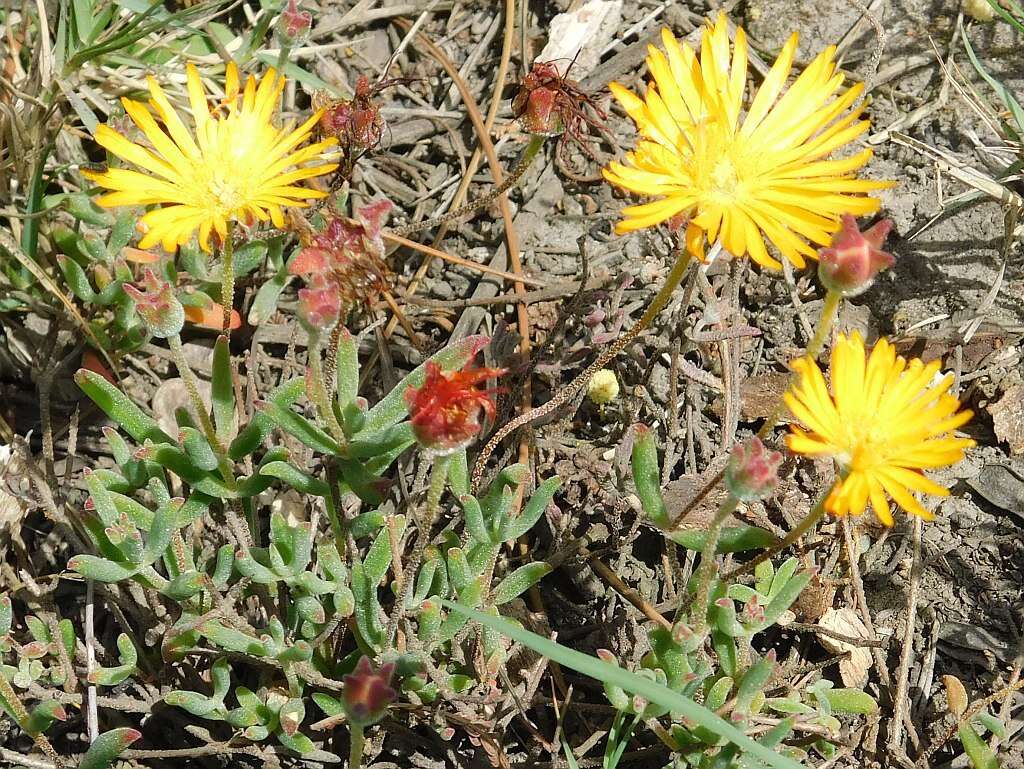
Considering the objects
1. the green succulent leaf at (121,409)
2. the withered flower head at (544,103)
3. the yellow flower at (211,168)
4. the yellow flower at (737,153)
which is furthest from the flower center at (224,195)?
the yellow flower at (737,153)

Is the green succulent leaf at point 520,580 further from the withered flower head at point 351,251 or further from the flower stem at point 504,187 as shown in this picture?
the flower stem at point 504,187

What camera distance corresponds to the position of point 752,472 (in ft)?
7.38

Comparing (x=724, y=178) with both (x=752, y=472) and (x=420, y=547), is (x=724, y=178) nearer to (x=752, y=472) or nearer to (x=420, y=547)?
(x=752, y=472)

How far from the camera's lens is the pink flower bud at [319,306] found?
2.32m

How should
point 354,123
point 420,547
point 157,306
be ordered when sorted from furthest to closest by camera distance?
point 354,123 < point 420,547 < point 157,306

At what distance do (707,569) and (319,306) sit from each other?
1185 mm

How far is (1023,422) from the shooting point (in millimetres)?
3375

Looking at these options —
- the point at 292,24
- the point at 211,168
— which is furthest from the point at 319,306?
the point at 292,24

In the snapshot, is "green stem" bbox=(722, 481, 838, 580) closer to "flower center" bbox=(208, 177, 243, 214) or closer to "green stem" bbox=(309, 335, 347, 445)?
"green stem" bbox=(309, 335, 347, 445)

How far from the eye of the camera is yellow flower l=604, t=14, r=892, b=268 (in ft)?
8.09

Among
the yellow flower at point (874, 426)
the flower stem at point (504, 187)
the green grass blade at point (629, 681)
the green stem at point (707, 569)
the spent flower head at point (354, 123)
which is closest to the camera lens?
the green grass blade at point (629, 681)

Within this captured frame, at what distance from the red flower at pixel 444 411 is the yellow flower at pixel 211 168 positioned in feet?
2.09

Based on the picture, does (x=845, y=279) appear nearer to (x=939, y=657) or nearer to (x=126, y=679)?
(x=939, y=657)

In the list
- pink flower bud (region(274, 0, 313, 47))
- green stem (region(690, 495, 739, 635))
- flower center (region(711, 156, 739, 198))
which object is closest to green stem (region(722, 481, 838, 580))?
green stem (region(690, 495, 739, 635))
